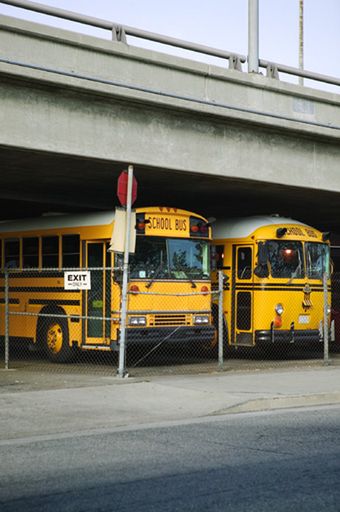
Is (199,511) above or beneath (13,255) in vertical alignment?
beneath

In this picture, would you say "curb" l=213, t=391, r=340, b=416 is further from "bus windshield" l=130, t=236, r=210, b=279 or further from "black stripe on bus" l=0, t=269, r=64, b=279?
"black stripe on bus" l=0, t=269, r=64, b=279

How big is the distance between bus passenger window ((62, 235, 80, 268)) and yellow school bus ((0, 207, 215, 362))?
21 mm

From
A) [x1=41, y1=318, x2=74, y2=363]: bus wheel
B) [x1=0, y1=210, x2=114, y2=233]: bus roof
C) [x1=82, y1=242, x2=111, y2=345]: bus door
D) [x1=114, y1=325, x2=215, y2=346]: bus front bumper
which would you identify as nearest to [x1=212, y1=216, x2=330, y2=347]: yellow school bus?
[x1=114, y1=325, x2=215, y2=346]: bus front bumper

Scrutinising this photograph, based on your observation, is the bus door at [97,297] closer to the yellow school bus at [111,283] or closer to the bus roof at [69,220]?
the yellow school bus at [111,283]

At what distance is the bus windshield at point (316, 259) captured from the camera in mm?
19734

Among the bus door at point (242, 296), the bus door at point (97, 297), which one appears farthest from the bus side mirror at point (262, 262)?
the bus door at point (97, 297)

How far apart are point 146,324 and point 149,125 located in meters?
Answer: 3.93

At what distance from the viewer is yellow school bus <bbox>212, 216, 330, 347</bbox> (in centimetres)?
1897

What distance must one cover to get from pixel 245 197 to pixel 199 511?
16117 millimetres

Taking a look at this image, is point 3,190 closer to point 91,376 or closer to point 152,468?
point 91,376

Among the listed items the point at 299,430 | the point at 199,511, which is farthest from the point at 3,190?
the point at 199,511

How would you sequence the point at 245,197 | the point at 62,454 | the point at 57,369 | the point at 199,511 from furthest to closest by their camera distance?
1. the point at 245,197
2. the point at 57,369
3. the point at 62,454
4. the point at 199,511

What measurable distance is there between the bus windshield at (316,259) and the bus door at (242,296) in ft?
4.71

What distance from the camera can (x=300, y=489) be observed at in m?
6.75
